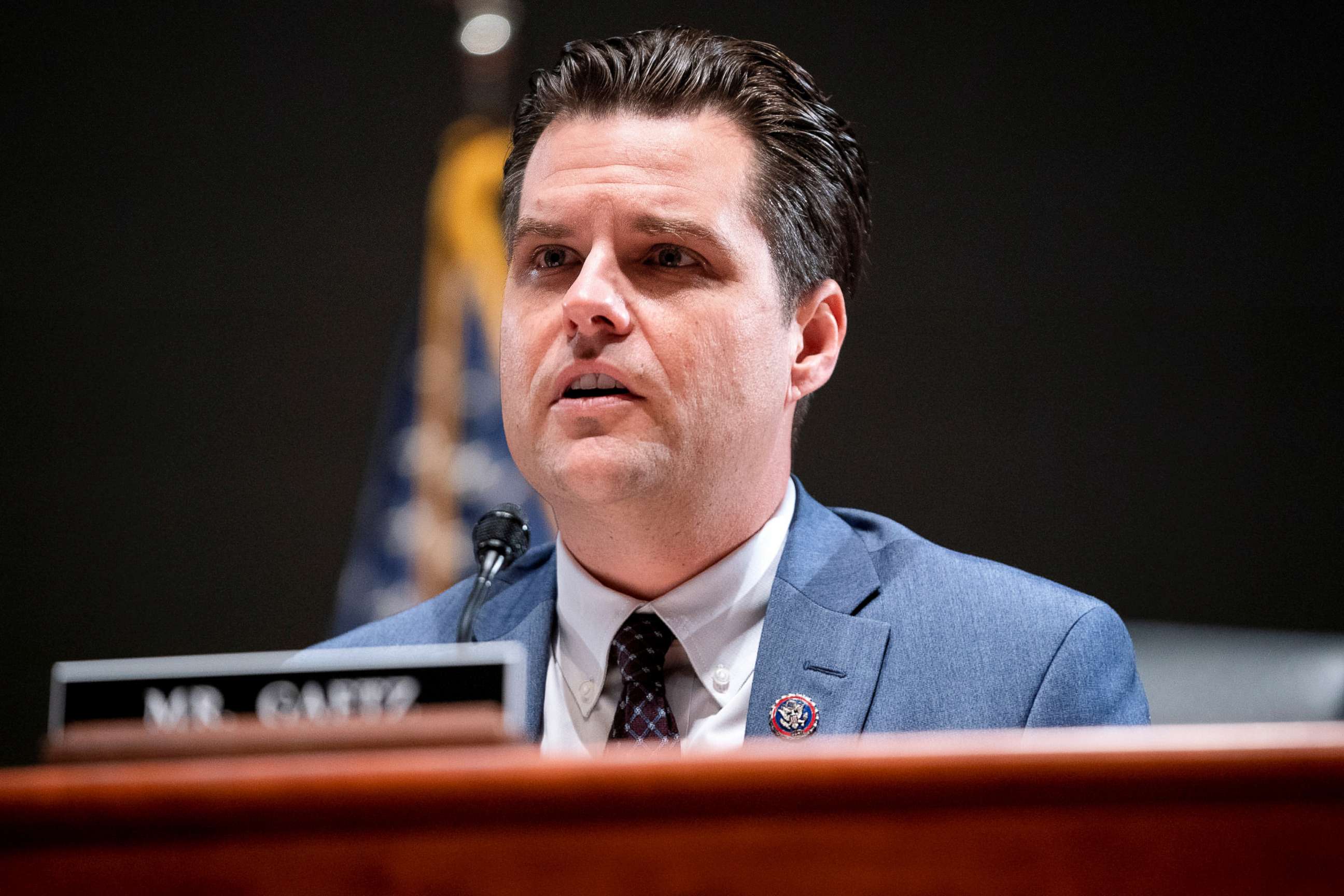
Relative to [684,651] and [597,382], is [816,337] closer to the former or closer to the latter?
[597,382]

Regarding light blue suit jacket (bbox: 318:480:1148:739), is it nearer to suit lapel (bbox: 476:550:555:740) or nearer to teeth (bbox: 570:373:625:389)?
suit lapel (bbox: 476:550:555:740)

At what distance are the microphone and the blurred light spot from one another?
1822mm

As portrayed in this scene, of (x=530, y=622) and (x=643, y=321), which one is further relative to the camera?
(x=530, y=622)

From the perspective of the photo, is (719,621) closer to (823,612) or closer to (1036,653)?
(823,612)

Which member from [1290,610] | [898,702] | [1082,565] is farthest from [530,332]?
[1290,610]

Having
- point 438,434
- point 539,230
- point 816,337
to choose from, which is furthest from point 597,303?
point 438,434

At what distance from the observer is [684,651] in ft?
4.56

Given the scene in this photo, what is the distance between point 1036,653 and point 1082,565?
1.23 meters

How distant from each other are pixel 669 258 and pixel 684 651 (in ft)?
1.75

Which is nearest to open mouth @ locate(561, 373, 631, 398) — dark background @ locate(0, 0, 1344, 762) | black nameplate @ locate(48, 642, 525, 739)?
black nameplate @ locate(48, 642, 525, 739)

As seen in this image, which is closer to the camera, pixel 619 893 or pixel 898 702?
pixel 619 893

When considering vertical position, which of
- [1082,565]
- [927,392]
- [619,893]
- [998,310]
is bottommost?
[1082,565]

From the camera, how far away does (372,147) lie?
278 cm

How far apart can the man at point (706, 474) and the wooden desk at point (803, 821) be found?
2.40 ft
